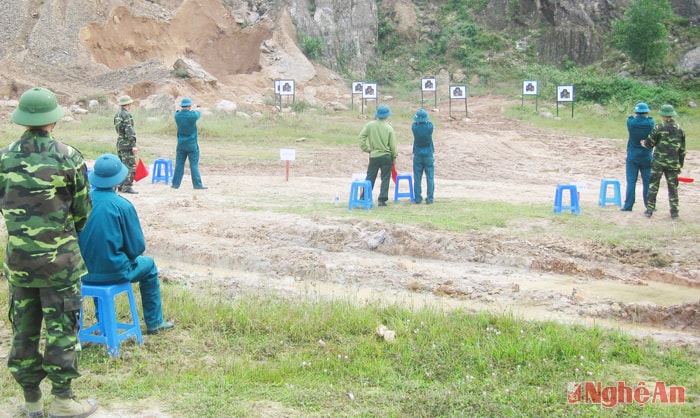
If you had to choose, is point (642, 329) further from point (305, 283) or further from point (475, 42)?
point (475, 42)

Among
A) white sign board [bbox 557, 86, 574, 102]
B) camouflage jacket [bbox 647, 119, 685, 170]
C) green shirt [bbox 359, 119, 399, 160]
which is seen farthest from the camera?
white sign board [bbox 557, 86, 574, 102]

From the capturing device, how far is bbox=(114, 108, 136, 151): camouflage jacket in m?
13.6

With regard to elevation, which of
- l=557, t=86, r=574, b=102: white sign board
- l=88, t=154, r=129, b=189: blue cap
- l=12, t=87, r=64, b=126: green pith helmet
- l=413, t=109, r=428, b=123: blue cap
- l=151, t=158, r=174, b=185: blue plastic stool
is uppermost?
l=557, t=86, r=574, b=102: white sign board

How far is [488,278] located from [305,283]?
89.3 inches

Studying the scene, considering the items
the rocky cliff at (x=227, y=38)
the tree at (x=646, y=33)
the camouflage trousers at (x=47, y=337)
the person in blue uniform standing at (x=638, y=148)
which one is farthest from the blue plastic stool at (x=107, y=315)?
the tree at (x=646, y=33)

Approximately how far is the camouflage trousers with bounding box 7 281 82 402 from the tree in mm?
34018

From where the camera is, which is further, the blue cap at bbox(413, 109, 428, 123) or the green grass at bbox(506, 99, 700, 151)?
the green grass at bbox(506, 99, 700, 151)

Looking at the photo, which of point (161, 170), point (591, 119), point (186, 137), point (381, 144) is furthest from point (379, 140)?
point (591, 119)

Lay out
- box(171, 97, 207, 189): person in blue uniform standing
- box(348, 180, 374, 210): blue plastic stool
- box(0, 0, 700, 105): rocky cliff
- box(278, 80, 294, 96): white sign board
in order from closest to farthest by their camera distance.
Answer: box(348, 180, 374, 210): blue plastic stool
box(171, 97, 207, 189): person in blue uniform standing
box(0, 0, 700, 105): rocky cliff
box(278, 80, 294, 96): white sign board

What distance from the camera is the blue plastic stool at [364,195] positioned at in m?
12.5

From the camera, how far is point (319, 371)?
18.0ft

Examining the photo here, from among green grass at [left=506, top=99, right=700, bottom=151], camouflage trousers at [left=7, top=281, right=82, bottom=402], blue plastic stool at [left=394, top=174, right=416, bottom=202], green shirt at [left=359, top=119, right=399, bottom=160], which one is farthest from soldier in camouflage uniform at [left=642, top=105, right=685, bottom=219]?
green grass at [left=506, top=99, right=700, bottom=151]

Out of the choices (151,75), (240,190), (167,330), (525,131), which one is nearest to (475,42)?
(525,131)

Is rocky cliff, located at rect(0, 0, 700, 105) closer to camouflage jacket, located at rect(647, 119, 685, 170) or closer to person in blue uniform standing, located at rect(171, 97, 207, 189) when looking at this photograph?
person in blue uniform standing, located at rect(171, 97, 207, 189)
